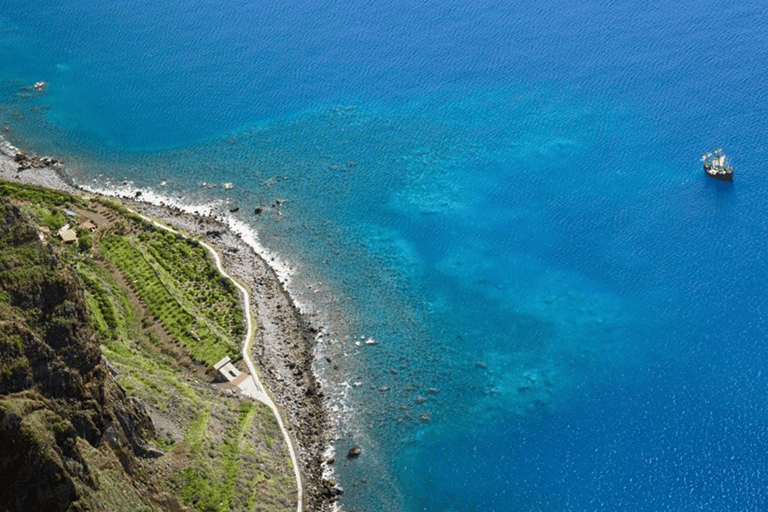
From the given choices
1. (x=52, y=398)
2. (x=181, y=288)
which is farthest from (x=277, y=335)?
(x=52, y=398)

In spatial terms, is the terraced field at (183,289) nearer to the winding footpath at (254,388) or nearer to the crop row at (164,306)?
the crop row at (164,306)

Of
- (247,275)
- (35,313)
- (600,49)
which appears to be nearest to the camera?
(35,313)

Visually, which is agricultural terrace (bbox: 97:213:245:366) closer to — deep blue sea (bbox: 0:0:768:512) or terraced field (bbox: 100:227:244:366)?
terraced field (bbox: 100:227:244:366)

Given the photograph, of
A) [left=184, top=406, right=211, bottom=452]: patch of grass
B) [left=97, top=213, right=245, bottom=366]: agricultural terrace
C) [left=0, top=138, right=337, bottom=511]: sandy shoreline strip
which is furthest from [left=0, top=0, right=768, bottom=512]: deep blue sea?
[left=184, top=406, right=211, bottom=452]: patch of grass

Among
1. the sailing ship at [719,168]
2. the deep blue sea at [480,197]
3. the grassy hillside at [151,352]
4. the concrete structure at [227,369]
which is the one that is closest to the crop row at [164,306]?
the grassy hillside at [151,352]

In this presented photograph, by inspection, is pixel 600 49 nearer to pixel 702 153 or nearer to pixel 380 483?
pixel 702 153

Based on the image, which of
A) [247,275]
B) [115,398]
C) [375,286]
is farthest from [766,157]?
[115,398]

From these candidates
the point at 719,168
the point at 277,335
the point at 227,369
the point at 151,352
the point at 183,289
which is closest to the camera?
the point at 227,369

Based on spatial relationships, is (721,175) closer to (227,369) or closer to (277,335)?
(277,335)
